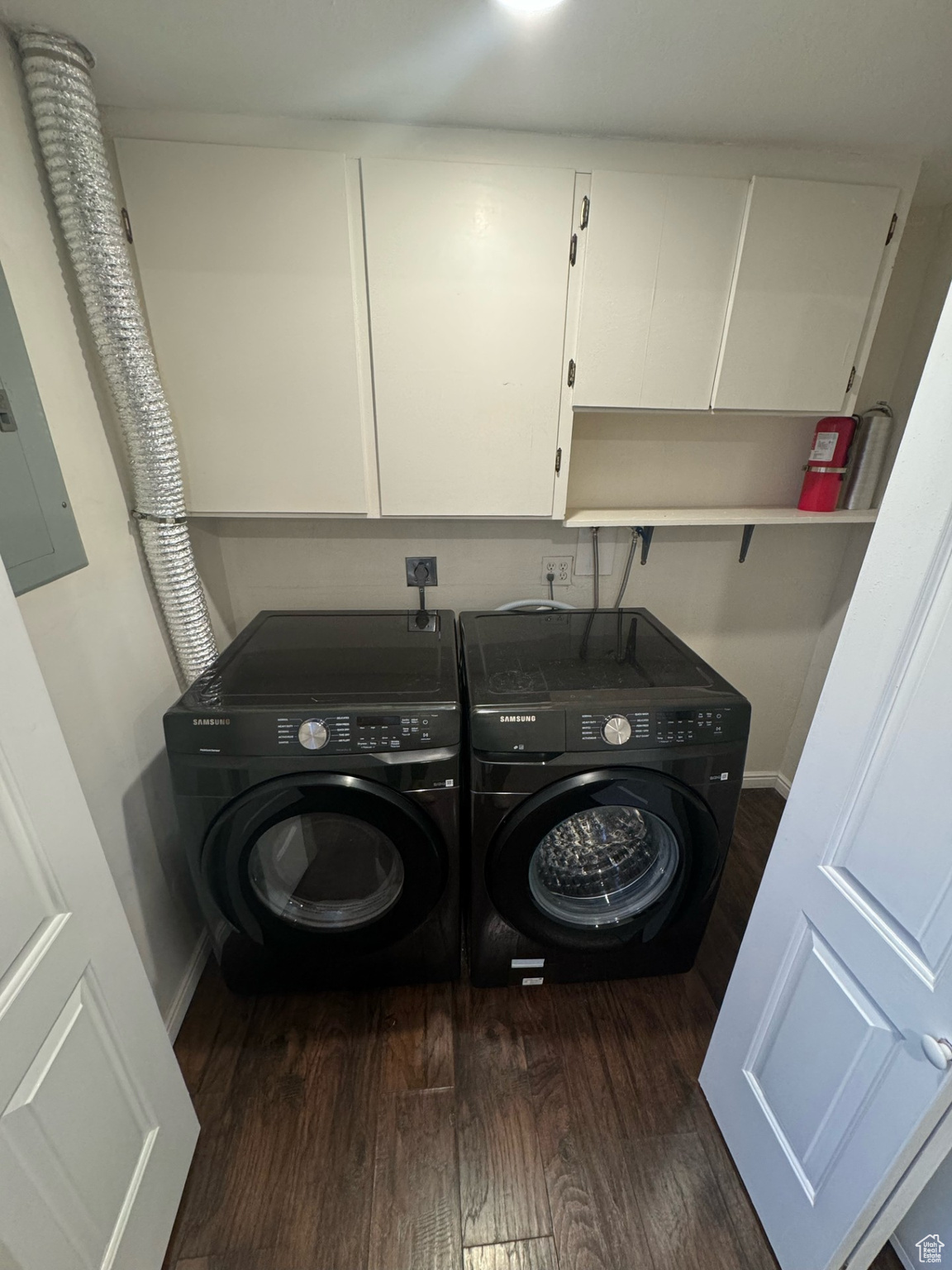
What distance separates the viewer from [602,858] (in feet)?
4.60

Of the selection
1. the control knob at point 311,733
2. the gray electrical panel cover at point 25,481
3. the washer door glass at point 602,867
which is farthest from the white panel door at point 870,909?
the gray electrical panel cover at point 25,481

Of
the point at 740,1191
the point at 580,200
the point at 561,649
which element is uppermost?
the point at 580,200

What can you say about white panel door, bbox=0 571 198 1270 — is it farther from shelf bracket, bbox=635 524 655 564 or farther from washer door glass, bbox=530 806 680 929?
shelf bracket, bbox=635 524 655 564

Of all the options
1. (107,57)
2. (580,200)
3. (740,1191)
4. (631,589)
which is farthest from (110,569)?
(740,1191)

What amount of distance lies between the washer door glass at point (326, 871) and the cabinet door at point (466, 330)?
34.8 inches

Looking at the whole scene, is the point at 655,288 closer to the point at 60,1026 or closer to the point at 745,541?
the point at 745,541

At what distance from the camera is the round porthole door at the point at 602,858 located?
1.15 metres

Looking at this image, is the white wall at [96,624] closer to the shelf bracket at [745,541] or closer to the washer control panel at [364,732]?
the washer control panel at [364,732]

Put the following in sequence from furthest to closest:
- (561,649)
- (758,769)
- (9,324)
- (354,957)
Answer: (758,769), (561,649), (354,957), (9,324)

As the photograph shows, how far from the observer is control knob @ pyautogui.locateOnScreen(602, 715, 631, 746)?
3.67 ft

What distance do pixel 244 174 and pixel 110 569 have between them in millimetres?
949

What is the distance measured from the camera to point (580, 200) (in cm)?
117

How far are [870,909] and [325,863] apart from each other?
1.15m

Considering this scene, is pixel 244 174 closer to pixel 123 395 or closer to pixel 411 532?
pixel 123 395
